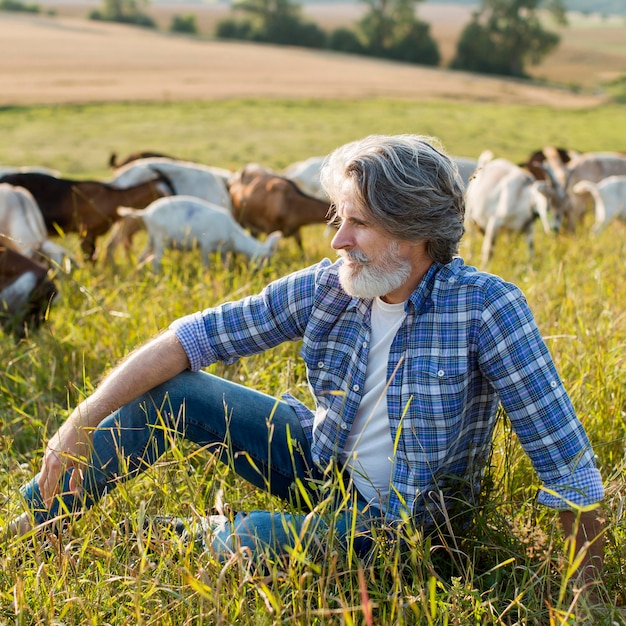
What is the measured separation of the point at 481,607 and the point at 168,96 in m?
34.5

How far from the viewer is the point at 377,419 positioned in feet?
9.34

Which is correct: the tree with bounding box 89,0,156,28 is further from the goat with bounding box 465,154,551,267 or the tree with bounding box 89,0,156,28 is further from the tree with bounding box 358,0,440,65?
the goat with bounding box 465,154,551,267

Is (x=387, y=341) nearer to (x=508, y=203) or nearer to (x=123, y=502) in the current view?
(x=123, y=502)

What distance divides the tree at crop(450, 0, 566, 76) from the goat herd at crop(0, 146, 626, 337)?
58.9 meters

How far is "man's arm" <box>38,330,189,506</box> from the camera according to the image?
282 centimetres

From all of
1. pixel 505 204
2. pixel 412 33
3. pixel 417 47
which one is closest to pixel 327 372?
pixel 505 204

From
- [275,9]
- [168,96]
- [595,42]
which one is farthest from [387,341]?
[595,42]

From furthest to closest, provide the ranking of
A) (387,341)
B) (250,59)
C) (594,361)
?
(250,59) → (594,361) → (387,341)

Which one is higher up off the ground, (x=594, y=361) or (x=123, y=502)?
(x=594, y=361)

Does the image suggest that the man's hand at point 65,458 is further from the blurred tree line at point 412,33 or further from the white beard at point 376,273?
the blurred tree line at point 412,33

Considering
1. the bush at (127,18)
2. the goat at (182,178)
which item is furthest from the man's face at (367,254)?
the bush at (127,18)

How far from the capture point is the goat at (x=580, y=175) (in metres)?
10.0

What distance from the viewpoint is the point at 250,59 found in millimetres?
53438

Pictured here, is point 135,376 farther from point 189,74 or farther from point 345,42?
point 345,42
